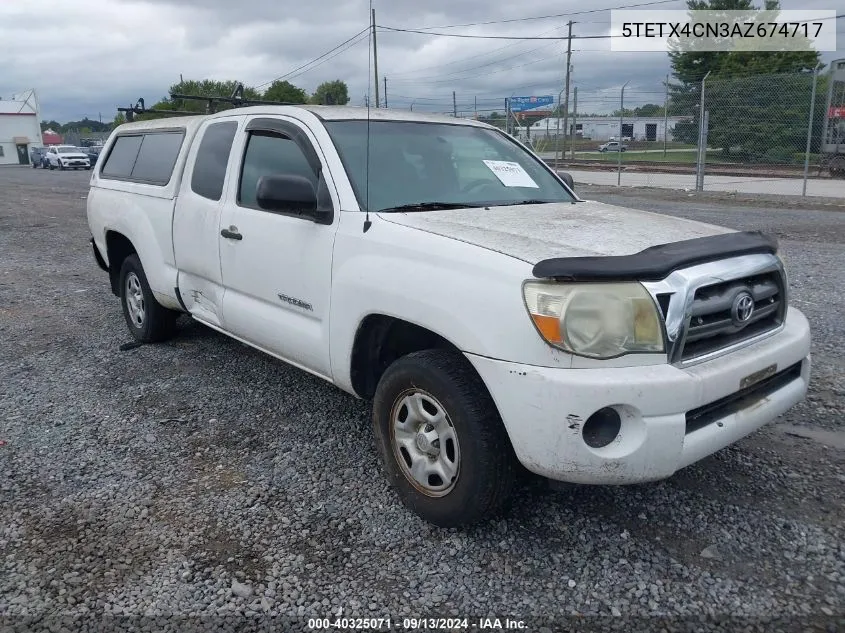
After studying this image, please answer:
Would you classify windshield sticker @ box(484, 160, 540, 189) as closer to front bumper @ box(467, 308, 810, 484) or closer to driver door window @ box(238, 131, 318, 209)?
driver door window @ box(238, 131, 318, 209)

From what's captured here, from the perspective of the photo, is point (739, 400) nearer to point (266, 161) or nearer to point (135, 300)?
point (266, 161)

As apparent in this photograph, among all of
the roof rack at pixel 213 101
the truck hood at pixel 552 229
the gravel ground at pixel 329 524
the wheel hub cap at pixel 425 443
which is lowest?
the gravel ground at pixel 329 524

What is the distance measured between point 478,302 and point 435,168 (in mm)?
1508

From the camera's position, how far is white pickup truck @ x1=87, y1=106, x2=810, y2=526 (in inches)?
106

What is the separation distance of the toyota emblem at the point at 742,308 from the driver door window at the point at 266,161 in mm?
2269

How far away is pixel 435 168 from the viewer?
4.13 metres

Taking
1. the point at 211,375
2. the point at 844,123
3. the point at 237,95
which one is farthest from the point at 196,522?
the point at 844,123

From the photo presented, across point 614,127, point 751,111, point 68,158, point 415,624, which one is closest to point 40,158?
point 68,158

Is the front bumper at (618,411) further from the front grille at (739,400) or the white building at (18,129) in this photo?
the white building at (18,129)

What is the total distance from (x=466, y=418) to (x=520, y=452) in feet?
0.82

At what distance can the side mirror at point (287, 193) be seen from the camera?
140 inches

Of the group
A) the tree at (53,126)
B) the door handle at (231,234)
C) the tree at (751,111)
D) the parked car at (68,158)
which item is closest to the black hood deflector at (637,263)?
the door handle at (231,234)

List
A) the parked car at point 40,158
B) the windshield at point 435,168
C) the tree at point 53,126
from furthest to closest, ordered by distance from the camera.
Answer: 1. the tree at point 53,126
2. the parked car at point 40,158
3. the windshield at point 435,168

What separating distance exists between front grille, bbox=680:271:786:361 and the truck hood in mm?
310
